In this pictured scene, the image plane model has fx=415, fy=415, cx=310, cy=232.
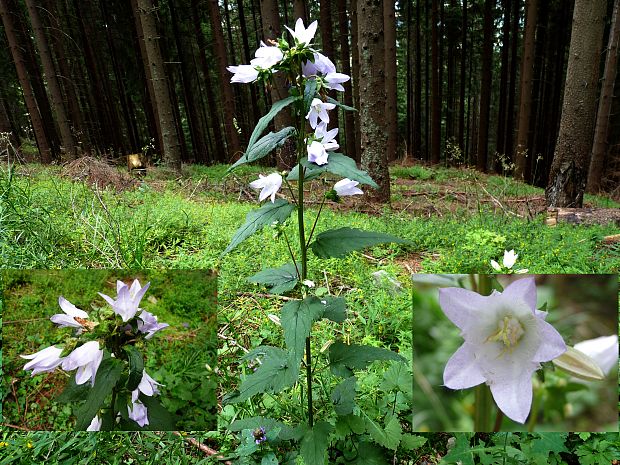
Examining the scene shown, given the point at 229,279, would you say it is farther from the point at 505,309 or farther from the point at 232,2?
the point at 232,2

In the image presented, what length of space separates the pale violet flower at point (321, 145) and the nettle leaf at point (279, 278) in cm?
44

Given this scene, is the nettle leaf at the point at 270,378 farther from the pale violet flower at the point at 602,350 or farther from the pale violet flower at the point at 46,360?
the pale violet flower at the point at 602,350

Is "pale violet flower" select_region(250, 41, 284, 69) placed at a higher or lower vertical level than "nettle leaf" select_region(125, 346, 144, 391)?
higher

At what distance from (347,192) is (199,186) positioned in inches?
267

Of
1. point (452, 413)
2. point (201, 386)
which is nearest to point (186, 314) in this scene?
point (201, 386)

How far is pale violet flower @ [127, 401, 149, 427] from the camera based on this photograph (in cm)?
147

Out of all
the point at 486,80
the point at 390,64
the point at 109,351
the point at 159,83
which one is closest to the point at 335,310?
the point at 109,351

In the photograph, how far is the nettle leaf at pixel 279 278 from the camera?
4.65 feet

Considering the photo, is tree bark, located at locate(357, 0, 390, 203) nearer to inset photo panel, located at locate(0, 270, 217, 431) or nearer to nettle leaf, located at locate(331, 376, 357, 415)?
inset photo panel, located at locate(0, 270, 217, 431)

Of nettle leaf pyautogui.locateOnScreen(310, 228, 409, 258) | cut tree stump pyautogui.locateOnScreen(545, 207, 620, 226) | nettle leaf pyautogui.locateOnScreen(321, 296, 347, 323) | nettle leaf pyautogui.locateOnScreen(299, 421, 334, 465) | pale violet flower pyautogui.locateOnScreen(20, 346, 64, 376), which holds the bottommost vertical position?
cut tree stump pyautogui.locateOnScreen(545, 207, 620, 226)

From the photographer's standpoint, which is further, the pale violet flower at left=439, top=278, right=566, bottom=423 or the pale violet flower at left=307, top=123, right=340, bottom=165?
the pale violet flower at left=307, top=123, right=340, bottom=165

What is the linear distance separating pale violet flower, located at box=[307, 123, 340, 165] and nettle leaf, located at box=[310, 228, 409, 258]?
290 millimetres

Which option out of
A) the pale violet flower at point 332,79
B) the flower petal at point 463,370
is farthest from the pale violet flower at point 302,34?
the flower petal at point 463,370

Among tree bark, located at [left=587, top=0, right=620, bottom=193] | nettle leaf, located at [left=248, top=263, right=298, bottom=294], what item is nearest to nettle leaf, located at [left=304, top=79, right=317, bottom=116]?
nettle leaf, located at [left=248, top=263, right=298, bottom=294]
